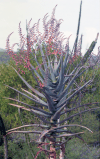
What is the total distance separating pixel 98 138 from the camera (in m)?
11.1

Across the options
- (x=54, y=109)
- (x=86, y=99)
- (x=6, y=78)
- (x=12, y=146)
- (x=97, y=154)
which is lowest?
(x=97, y=154)

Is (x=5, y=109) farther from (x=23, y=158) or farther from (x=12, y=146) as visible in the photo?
(x=23, y=158)

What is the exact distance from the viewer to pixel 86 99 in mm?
11570

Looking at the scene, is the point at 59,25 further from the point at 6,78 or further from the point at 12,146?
the point at 6,78

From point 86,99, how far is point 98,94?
1589 millimetres

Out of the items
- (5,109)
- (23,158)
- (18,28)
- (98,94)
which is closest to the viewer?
(18,28)

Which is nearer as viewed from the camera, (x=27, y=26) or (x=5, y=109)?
(x=27, y=26)

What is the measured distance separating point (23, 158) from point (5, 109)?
4340 mm

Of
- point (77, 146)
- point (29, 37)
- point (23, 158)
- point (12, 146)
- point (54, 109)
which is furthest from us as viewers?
point (77, 146)

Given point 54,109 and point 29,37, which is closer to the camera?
point 54,109

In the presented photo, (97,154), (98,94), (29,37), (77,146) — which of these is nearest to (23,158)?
(77,146)

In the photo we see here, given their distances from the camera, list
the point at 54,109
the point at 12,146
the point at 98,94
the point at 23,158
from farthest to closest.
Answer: the point at 98,94
the point at 12,146
the point at 23,158
the point at 54,109

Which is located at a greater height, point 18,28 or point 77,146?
point 18,28

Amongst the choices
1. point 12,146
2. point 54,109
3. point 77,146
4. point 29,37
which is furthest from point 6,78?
point 54,109
